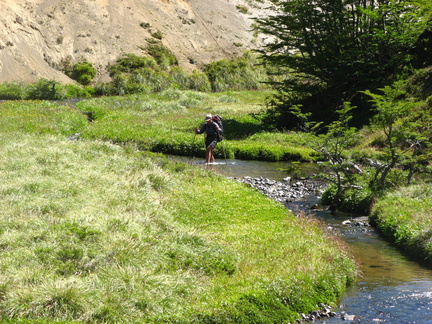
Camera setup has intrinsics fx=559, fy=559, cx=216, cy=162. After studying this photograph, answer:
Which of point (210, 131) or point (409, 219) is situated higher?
point (210, 131)

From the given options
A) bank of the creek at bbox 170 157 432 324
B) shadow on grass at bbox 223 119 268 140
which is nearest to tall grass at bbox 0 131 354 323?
bank of the creek at bbox 170 157 432 324

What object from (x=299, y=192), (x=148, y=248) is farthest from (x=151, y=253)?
(x=299, y=192)

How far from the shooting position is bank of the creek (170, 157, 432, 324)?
10.0 meters

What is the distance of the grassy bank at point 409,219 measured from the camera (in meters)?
13.6

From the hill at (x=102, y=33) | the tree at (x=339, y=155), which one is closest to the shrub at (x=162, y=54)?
the hill at (x=102, y=33)

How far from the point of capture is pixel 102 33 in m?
63.8

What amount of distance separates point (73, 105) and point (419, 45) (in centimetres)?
2591

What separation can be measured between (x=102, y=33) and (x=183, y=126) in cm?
3328

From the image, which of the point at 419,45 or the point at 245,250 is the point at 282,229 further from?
the point at 419,45

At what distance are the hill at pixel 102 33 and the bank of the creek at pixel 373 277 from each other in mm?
37558

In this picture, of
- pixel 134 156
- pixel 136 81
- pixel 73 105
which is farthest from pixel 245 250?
pixel 136 81

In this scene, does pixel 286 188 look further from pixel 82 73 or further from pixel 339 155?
pixel 82 73

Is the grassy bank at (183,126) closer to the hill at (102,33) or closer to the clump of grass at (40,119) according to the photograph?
the clump of grass at (40,119)

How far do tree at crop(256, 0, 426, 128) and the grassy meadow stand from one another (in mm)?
16586
